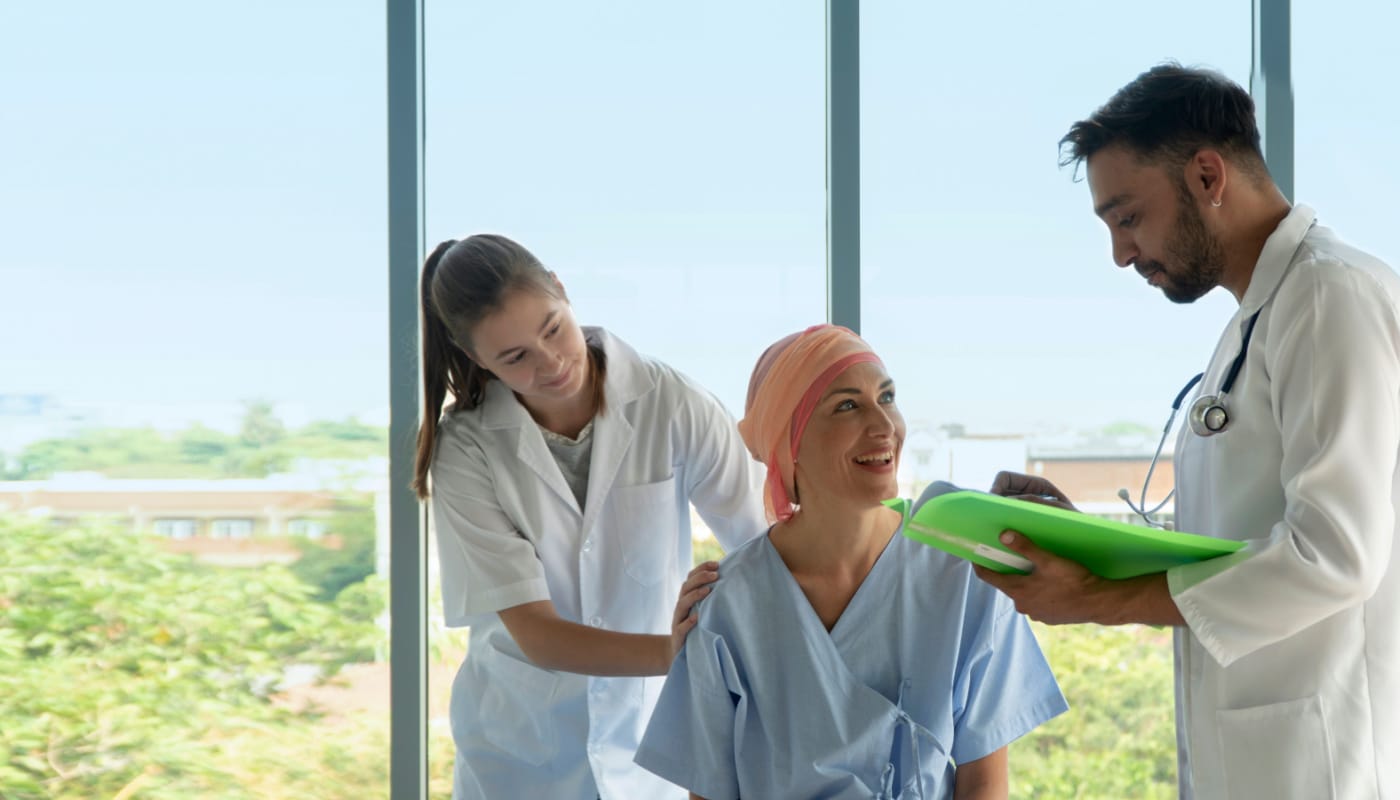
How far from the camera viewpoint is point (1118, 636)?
2.66m

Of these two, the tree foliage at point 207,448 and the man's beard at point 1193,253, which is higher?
the man's beard at point 1193,253

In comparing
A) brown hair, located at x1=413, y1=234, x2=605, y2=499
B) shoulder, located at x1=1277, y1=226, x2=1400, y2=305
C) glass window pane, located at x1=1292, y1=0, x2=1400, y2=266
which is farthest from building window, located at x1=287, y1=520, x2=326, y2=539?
glass window pane, located at x1=1292, y1=0, x2=1400, y2=266

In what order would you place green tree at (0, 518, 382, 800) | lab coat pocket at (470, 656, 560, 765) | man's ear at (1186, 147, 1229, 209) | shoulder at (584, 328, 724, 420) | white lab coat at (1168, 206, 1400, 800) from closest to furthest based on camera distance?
1. white lab coat at (1168, 206, 1400, 800)
2. man's ear at (1186, 147, 1229, 209)
3. lab coat pocket at (470, 656, 560, 765)
4. shoulder at (584, 328, 724, 420)
5. green tree at (0, 518, 382, 800)

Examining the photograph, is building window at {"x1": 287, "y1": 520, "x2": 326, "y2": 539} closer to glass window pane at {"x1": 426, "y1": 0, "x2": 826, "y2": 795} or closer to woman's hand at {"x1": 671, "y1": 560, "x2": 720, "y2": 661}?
glass window pane at {"x1": 426, "y1": 0, "x2": 826, "y2": 795}

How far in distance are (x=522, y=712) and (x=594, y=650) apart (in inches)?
9.5

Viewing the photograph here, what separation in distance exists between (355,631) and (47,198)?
1.19 m

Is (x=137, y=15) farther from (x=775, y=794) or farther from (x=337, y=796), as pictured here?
(x=775, y=794)

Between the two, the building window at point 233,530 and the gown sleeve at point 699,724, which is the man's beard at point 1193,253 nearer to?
the gown sleeve at point 699,724

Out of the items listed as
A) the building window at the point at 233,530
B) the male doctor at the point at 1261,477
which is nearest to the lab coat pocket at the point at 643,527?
the male doctor at the point at 1261,477

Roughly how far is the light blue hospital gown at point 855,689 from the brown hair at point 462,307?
59 centimetres

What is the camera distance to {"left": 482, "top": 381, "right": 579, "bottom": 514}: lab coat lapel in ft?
6.97

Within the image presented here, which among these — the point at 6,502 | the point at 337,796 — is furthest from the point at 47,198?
the point at 337,796

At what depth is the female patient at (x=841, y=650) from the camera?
5.65ft

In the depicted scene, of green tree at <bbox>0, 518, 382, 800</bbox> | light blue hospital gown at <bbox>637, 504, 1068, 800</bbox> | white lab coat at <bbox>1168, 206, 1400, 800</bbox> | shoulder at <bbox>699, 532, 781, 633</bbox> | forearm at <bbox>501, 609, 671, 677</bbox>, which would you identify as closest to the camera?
white lab coat at <bbox>1168, 206, 1400, 800</bbox>
